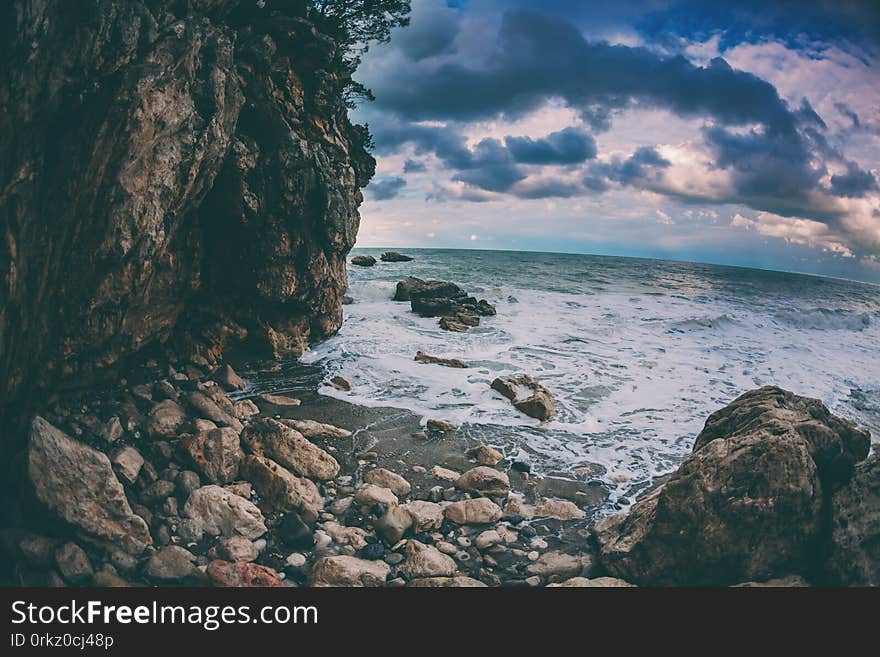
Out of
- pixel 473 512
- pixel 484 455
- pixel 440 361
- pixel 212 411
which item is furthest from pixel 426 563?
pixel 440 361

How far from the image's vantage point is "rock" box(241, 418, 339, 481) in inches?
265

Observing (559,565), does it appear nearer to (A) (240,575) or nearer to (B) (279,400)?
(A) (240,575)

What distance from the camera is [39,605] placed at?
3.64 metres

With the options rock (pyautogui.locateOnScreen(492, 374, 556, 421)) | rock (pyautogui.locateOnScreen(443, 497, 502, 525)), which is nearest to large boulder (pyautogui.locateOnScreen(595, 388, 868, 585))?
rock (pyautogui.locateOnScreen(443, 497, 502, 525))

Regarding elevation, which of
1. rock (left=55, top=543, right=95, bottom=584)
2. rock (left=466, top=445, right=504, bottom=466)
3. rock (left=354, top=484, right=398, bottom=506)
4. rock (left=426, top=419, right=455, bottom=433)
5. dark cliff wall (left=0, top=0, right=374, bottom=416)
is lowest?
rock (left=55, top=543, right=95, bottom=584)

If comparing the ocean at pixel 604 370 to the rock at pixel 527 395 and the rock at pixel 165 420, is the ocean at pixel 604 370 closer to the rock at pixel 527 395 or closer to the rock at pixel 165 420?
the rock at pixel 527 395

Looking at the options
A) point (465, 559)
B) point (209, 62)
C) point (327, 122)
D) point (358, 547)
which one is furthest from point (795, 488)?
point (327, 122)

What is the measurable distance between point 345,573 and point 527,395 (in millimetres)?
6849

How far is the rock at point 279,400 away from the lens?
9.48 m

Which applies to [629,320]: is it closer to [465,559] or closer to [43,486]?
[465,559]

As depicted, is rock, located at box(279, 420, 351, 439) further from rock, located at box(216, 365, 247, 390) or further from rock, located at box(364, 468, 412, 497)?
rock, located at box(216, 365, 247, 390)

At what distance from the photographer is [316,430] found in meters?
8.30

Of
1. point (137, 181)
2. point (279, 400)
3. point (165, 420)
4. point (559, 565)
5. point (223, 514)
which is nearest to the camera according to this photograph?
point (559, 565)

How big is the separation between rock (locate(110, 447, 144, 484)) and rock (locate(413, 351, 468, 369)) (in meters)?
7.95
